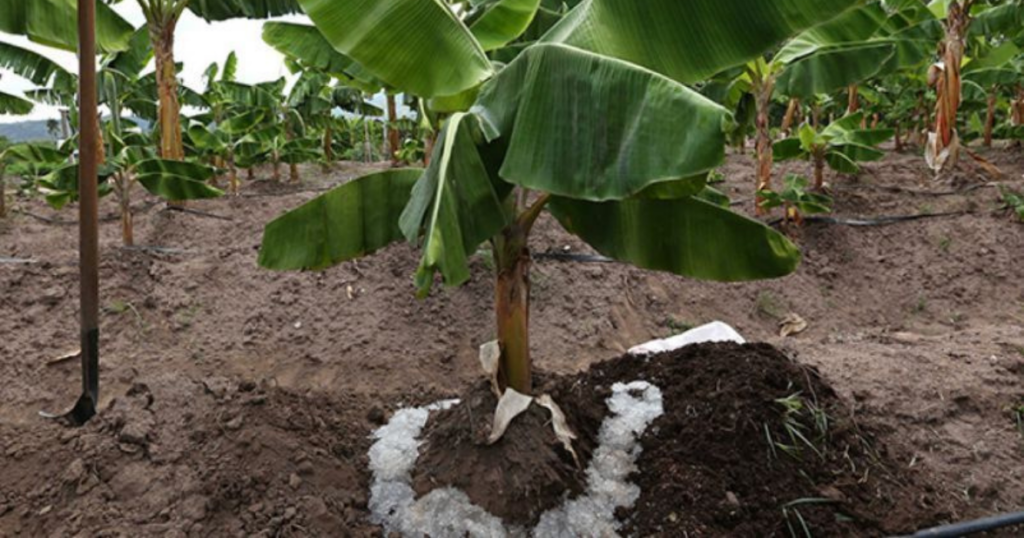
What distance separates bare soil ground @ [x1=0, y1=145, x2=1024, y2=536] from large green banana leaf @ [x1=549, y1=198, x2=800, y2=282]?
110 centimetres

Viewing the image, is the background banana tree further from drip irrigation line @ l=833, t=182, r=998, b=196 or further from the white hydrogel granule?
drip irrigation line @ l=833, t=182, r=998, b=196

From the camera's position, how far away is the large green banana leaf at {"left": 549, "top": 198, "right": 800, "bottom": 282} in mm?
2732

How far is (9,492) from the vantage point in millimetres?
3012

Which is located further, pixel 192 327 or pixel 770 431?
pixel 192 327

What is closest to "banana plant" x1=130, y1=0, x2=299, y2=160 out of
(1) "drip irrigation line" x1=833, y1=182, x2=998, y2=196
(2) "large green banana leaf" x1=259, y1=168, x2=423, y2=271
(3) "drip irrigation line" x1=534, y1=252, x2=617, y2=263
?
(3) "drip irrigation line" x1=534, y1=252, x2=617, y2=263

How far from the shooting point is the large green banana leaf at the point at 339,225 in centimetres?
315

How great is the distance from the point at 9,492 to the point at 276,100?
32.2ft

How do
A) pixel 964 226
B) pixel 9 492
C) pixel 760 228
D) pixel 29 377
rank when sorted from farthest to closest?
1. pixel 964 226
2. pixel 29 377
3. pixel 9 492
4. pixel 760 228

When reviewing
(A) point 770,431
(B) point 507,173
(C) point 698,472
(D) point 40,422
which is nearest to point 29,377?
(D) point 40,422

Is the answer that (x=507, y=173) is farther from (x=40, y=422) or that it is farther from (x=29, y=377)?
(x=29, y=377)

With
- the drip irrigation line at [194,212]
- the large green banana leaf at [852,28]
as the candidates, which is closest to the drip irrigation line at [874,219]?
the large green banana leaf at [852,28]

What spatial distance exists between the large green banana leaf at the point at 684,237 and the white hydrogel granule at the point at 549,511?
873 millimetres

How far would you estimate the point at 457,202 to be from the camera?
2443 mm

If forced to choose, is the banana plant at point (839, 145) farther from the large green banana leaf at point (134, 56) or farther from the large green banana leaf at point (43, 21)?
the large green banana leaf at point (134, 56)
